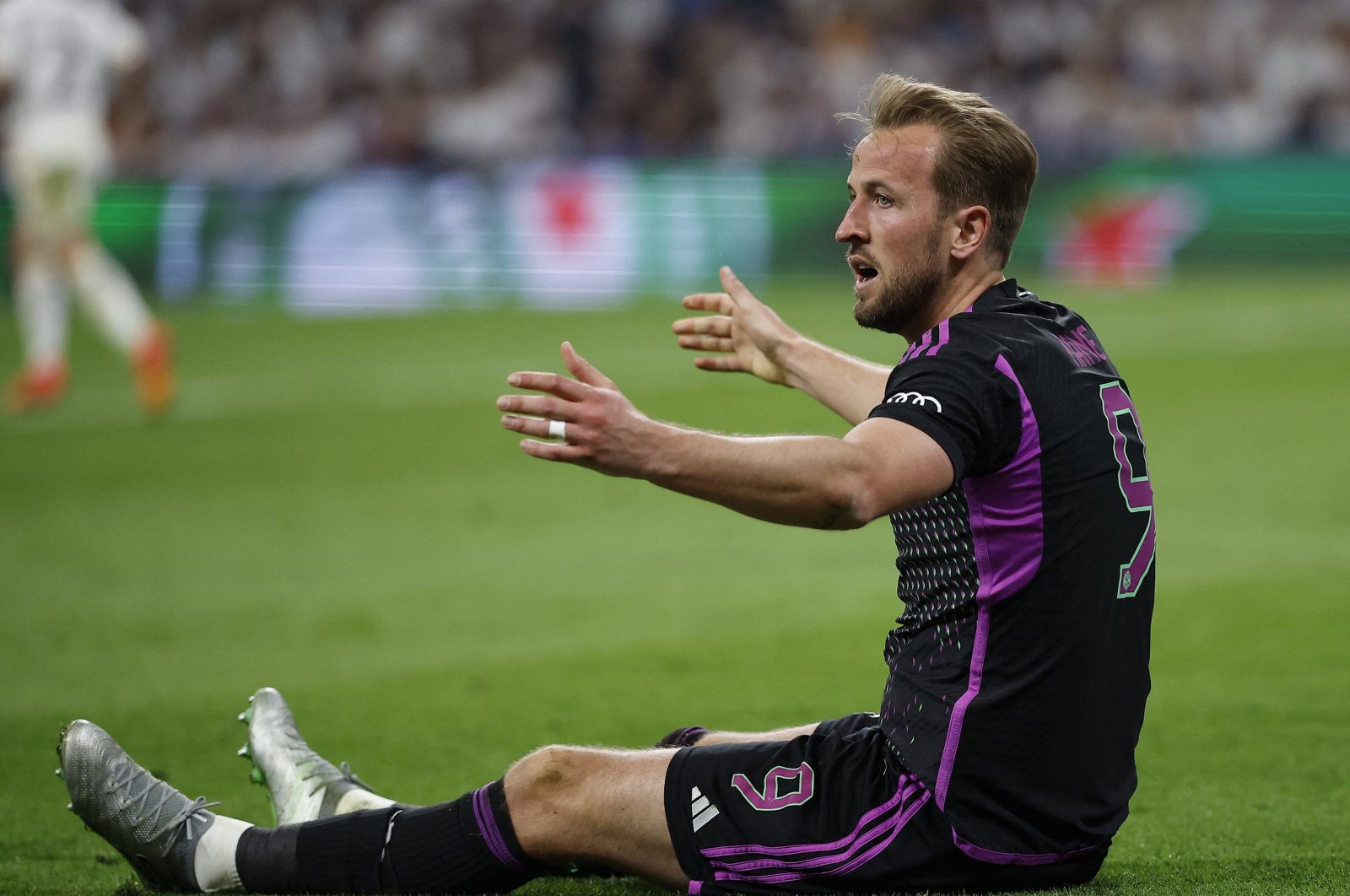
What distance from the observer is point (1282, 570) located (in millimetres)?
7547

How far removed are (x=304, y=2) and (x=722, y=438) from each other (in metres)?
20.1

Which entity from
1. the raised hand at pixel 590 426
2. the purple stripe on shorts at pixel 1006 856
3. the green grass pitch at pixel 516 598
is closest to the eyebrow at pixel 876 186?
the raised hand at pixel 590 426

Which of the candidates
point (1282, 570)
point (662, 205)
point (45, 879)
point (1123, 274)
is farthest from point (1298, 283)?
point (45, 879)

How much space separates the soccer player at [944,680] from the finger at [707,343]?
0.95 metres

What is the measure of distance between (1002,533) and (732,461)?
62 cm

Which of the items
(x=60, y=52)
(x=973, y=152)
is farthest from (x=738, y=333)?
(x=60, y=52)

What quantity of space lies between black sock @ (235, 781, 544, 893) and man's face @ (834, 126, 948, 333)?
1.28m

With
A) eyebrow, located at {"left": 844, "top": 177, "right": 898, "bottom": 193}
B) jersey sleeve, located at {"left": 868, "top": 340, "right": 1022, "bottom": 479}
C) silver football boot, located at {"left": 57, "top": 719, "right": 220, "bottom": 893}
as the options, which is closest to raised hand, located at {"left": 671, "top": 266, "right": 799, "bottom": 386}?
eyebrow, located at {"left": 844, "top": 177, "right": 898, "bottom": 193}

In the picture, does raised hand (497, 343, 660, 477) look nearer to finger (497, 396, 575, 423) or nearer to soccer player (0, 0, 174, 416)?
finger (497, 396, 575, 423)

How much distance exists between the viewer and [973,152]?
342 centimetres

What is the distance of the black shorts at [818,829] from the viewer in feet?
11.0

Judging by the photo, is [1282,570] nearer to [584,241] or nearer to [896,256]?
[896,256]

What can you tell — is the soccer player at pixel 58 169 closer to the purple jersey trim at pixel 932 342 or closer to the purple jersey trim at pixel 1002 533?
the purple jersey trim at pixel 932 342

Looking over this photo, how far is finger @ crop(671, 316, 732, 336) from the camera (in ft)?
14.8
